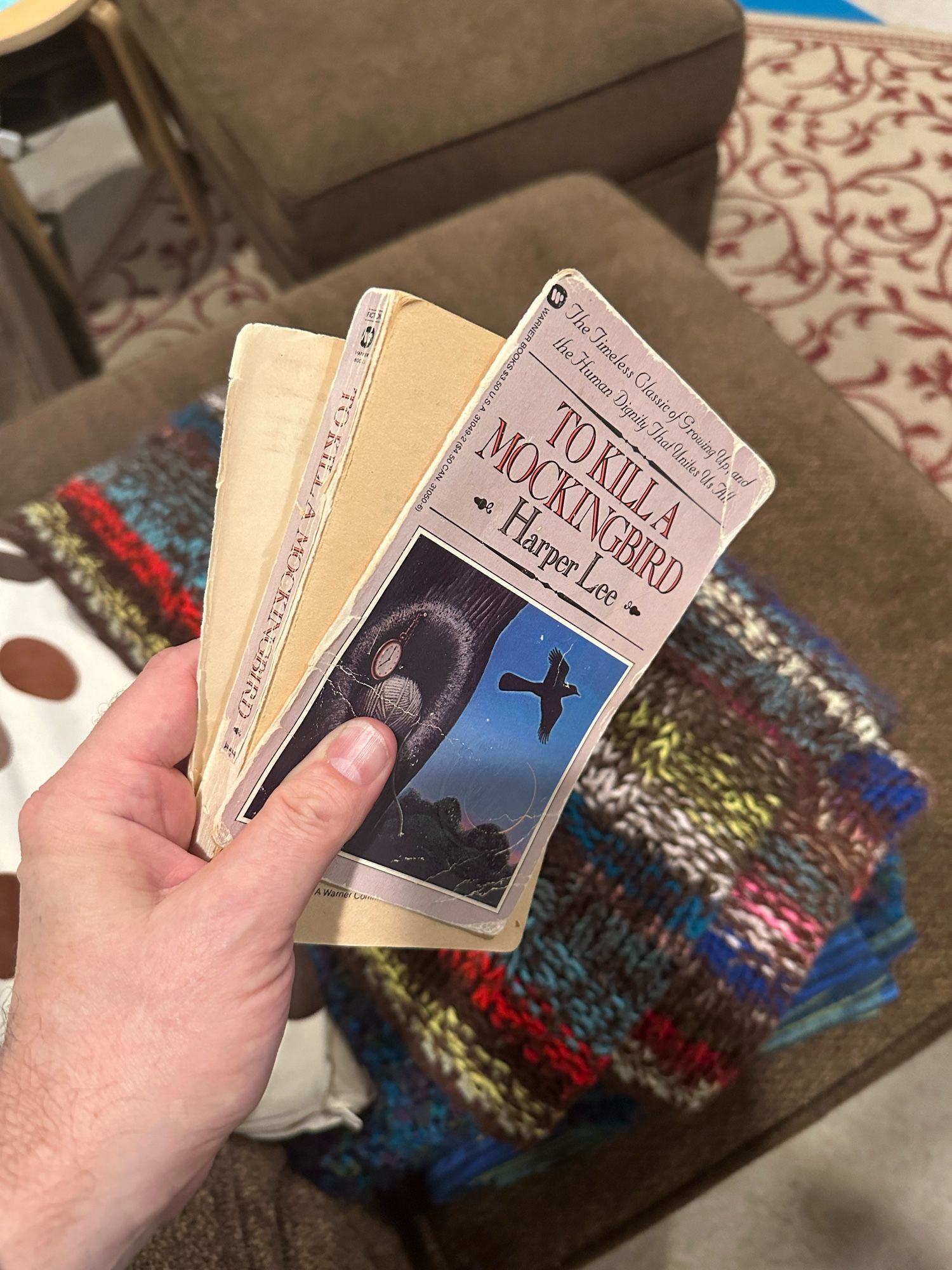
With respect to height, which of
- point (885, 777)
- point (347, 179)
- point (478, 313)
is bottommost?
point (885, 777)

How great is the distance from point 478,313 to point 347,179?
39cm

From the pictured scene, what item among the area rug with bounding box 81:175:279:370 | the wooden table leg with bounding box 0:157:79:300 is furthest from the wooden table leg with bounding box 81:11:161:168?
the wooden table leg with bounding box 0:157:79:300

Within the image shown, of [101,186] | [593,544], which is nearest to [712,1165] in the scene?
[593,544]

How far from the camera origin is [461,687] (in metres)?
0.55

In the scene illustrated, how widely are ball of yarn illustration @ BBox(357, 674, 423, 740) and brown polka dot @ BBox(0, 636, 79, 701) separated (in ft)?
0.98

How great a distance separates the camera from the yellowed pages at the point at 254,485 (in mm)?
543

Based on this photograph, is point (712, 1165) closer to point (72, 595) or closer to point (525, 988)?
point (525, 988)

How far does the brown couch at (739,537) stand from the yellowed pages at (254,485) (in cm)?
48

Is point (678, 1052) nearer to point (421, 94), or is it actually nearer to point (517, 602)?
point (517, 602)

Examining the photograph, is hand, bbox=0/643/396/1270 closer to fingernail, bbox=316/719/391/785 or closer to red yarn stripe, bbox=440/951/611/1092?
fingernail, bbox=316/719/391/785

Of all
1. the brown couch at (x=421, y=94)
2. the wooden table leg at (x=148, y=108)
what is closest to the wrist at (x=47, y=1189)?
the brown couch at (x=421, y=94)

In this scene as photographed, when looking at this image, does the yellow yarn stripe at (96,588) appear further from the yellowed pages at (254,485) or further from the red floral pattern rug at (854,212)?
the red floral pattern rug at (854,212)

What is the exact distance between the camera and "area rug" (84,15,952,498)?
1.59 m

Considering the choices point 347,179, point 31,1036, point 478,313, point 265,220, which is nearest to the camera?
point 31,1036
